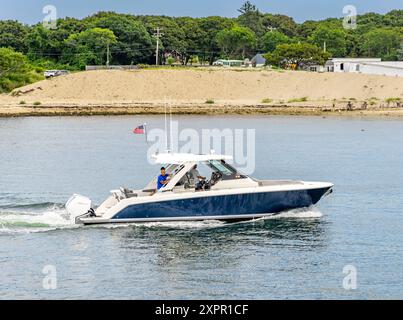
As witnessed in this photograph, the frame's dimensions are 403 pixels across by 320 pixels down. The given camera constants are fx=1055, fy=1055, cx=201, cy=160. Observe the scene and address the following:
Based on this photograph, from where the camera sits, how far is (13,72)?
122 metres

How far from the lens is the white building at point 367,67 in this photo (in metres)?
126

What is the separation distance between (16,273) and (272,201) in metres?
9.40

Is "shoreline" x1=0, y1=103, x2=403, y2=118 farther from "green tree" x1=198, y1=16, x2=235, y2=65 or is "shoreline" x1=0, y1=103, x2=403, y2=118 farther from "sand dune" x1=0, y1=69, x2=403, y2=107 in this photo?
"green tree" x1=198, y1=16, x2=235, y2=65

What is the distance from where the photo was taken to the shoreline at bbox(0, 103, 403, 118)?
103 m

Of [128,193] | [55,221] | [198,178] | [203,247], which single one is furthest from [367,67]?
[203,247]

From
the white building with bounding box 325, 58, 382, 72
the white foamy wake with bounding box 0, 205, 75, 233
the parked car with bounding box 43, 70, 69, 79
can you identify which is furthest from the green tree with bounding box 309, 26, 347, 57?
the white foamy wake with bounding box 0, 205, 75, 233

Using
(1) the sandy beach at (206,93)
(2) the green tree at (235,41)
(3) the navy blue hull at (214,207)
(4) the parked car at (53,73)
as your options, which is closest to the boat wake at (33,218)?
(3) the navy blue hull at (214,207)

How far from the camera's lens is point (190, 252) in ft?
106

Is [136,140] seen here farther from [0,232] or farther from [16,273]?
[16,273]

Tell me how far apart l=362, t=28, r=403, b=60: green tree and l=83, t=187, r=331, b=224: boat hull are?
422 feet

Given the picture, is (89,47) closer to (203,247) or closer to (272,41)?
(272,41)

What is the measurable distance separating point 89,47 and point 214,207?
10561cm

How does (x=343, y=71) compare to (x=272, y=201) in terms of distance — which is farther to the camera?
(x=343, y=71)
